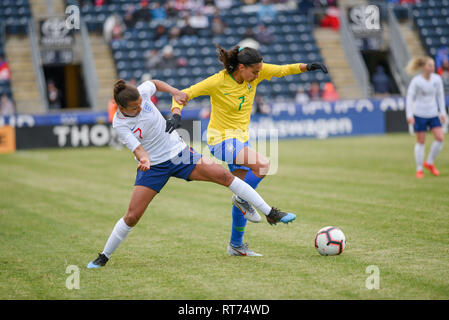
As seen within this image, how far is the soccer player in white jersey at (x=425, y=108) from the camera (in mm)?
13586

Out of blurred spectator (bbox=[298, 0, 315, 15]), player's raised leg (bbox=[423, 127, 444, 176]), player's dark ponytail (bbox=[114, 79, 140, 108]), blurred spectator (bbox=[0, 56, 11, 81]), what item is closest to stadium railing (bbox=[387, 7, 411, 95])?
blurred spectator (bbox=[298, 0, 315, 15])

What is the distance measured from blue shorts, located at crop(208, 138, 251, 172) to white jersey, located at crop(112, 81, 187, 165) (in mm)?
641

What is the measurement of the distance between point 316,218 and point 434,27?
90.0ft

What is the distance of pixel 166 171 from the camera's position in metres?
6.80

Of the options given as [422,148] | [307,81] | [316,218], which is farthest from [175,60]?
[316,218]

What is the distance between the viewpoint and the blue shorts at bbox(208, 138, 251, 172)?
24.1 feet

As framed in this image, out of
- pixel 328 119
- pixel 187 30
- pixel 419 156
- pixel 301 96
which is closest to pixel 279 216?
pixel 419 156

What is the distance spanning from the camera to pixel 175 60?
96.5 feet

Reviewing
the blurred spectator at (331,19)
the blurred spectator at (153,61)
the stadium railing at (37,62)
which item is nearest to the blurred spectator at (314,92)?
the blurred spectator at (331,19)

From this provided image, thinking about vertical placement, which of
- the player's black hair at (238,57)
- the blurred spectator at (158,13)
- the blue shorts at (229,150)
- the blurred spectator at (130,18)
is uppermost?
the blurred spectator at (158,13)

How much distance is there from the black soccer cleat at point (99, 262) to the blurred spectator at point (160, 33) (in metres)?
24.4

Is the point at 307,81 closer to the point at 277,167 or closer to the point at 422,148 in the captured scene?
the point at 277,167

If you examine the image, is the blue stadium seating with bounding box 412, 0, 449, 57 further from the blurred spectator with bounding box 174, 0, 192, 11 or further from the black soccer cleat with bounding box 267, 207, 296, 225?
the black soccer cleat with bounding box 267, 207, 296, 225

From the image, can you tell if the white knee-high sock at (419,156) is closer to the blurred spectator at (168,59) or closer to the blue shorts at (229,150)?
the blue shorts at (229,150)
